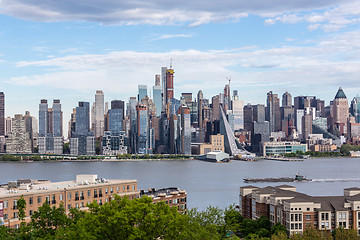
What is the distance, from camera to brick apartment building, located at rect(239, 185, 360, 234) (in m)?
33.9

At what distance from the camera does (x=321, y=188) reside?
225 feet

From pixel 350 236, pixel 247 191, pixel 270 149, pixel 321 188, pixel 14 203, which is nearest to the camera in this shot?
pixel 14 203

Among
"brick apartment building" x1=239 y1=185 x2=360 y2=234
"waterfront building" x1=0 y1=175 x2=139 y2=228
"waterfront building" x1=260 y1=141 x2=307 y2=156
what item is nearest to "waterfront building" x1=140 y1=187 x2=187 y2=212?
"waterfront building" x1=0 y1=175 x2=139 y2=228

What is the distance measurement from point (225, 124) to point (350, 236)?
542 ft

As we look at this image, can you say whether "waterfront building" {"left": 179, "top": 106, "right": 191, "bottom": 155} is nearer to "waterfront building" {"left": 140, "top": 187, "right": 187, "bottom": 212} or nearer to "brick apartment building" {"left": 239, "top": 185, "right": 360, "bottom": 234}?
"waterfront building" {"left": 140, "top": 187, "right": 187, "bottom": 212}

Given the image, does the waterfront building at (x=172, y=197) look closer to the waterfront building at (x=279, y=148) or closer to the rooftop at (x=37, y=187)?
the rooftop at (x=37, y=187)

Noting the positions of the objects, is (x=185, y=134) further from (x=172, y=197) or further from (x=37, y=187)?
(x=37, y=187)

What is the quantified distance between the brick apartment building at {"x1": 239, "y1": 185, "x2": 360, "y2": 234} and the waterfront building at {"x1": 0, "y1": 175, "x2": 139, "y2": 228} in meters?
8.81

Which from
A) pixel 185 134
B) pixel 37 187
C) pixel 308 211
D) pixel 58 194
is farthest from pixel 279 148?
pixel 58 194

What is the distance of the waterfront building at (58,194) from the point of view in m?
27.9

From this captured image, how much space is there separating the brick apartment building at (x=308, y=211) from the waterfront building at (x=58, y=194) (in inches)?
347

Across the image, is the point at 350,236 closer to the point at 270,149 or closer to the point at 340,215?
the point at 340,215

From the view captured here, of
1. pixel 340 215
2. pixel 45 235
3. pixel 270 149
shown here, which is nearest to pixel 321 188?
pixel 340 215

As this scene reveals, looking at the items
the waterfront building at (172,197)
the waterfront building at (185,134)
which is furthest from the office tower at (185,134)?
the waterfront building at (172,197)
